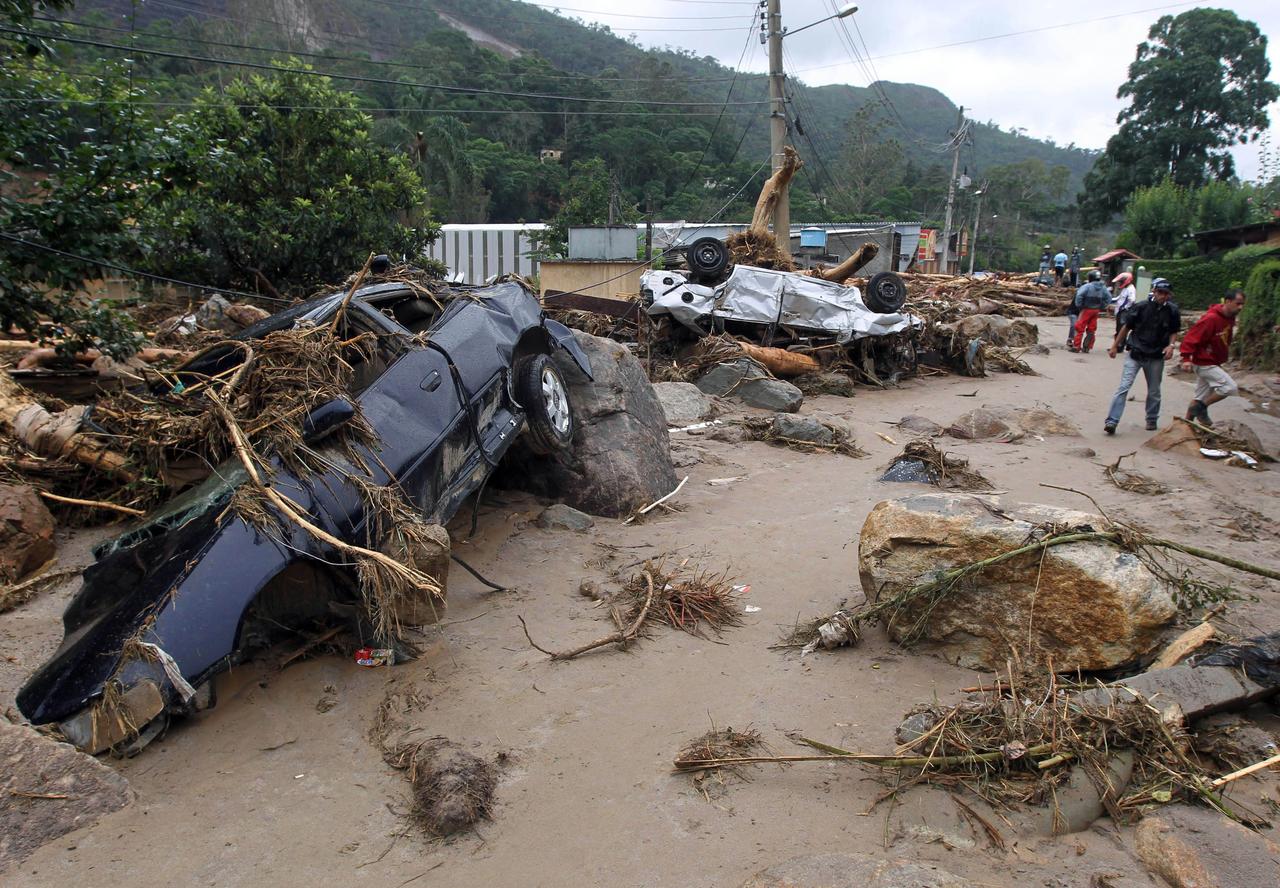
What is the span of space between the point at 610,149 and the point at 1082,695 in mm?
56784

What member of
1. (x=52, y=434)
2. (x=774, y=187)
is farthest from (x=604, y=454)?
(x=774, y=187)

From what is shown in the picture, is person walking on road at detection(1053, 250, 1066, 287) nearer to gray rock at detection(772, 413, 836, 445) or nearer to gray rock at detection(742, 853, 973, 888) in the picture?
gray rock at detection(772, 413, 836, 445)

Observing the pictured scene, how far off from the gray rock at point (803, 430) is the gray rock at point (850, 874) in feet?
23.7

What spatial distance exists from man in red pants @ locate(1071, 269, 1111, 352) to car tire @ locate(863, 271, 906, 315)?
20.6 feet

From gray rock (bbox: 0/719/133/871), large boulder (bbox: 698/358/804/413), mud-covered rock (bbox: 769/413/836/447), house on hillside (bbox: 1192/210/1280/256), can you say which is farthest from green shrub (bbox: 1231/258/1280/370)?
gray rock (bbox: 0/719/133/871)

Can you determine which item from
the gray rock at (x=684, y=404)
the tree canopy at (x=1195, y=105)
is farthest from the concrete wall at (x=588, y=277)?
the tree canopy at (x=1195, y=105)

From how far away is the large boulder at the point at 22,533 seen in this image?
17.8 feet

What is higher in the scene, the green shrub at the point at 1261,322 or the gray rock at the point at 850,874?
the green shrub at the point at 1261,322

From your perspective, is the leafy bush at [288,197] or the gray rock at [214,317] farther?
the leafy bush at [288,197]

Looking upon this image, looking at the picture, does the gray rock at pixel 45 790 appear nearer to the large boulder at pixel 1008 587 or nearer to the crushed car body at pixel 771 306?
the large boulder at pixel 1008 587

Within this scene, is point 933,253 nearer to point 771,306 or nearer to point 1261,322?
point 1261,322

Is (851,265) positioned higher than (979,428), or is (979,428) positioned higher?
(851,265)

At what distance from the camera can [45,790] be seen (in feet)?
10.7

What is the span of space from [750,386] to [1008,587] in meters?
8.45
